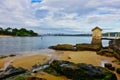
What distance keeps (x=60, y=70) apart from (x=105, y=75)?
3203mm

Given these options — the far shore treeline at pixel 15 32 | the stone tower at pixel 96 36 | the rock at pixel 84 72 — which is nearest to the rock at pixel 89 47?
the stone tower at pixel 96 36

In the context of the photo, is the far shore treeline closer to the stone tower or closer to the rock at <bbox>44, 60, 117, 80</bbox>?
the stone tower

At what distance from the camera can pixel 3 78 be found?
1347 cm

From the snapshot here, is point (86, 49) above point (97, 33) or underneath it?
underneath

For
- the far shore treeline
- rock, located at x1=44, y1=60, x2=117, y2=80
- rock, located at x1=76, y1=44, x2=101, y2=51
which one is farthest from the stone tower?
the far shore treeline

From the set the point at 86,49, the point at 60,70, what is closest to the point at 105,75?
the point at 60,70

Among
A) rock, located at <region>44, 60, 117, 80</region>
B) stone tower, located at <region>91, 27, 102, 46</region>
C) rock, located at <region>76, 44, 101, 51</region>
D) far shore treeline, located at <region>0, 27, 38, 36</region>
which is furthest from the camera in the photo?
far shore treeline, located at <region>0, 27, 38, 36</region>

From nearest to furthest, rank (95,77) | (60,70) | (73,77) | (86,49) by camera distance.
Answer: (95,77) → (73,77) → (60,70) → (86,49)

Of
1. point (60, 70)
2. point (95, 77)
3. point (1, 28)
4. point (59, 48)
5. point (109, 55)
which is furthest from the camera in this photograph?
point (1, 28)

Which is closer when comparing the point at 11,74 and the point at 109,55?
the point at 11,74

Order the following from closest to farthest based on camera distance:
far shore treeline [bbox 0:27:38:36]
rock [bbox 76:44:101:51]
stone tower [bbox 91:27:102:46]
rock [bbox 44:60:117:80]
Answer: rock [bbox 44:60:117:80] < rock [bbox 76:44:101:51] < stone tower [bbox 91:27:102:46] < far shore treeline [bbox 0:27:38:36]

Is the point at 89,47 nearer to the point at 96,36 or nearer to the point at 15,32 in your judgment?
the point at 96,36

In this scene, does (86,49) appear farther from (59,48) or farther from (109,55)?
(109,55)

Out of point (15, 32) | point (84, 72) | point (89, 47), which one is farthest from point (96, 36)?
point (15, 32)
